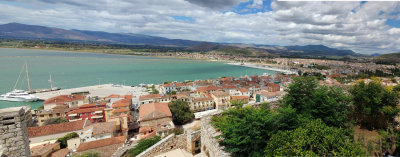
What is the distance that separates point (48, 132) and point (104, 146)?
7753 millimetres

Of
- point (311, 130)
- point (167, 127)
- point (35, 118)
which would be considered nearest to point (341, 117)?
point (311, 130)

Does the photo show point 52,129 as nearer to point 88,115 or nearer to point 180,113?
point 88,115

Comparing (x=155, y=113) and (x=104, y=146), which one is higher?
(x=155, y=113)

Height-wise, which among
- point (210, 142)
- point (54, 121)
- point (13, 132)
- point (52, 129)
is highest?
point (13, 132)

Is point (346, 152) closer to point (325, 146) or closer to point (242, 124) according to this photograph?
point (325, 146)

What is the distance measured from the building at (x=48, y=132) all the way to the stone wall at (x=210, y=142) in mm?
16160

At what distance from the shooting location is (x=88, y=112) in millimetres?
22375

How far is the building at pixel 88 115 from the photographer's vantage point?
21.7m

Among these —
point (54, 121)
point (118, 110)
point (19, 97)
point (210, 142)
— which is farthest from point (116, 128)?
point (19, 97)

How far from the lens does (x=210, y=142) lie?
634 centimetres

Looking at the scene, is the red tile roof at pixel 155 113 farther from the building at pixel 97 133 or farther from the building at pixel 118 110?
the building at pixel 97 133

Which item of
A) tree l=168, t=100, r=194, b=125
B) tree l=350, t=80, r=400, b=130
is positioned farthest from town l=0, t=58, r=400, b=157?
tree l=350, t=80, r=400, b=130

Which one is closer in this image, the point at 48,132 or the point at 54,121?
the point at 48,132

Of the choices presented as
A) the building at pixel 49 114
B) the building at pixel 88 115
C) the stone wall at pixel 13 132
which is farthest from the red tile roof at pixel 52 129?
the stone wall at pixel 13 132
